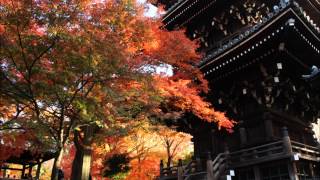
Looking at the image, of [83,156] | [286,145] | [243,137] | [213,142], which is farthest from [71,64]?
[213,142]

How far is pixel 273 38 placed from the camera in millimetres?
13203

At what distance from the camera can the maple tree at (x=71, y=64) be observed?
362 inches

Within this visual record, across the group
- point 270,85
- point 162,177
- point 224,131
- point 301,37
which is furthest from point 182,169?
point 301,37

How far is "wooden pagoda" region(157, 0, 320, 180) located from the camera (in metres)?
13.2

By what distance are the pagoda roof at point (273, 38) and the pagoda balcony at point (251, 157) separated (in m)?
3.77

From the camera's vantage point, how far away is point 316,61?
15281 mm

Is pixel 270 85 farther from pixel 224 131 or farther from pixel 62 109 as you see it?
pixel 62 109

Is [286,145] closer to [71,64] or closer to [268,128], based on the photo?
[268,128]

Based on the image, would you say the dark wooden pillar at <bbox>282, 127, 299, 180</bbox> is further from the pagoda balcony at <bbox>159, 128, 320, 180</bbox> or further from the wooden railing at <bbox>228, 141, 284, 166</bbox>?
the wooden railing at <bbox>228, 141, 284, 166</bbox>

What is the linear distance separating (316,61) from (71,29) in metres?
11.7

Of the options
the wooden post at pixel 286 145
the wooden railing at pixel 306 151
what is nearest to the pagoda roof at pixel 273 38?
the wooden post at pixel 286 145

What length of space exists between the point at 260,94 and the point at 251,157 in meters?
2.98

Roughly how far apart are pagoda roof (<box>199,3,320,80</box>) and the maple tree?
4243mm

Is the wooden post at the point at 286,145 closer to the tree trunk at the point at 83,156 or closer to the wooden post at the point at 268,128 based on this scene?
the wooden post at the point at 268,128
